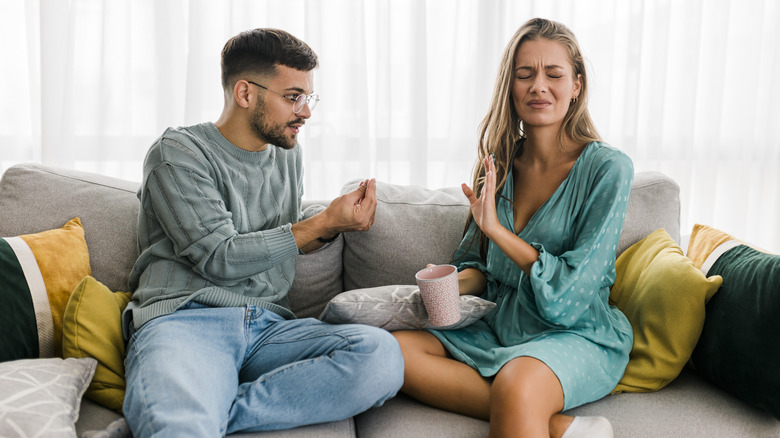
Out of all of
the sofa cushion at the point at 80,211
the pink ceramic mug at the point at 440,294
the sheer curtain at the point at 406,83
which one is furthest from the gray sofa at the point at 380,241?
the sheer curtain at the point at 406,83

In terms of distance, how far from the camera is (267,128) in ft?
5.46

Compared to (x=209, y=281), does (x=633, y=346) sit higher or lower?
lower

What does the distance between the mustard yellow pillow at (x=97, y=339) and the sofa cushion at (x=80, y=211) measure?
9.9 inches

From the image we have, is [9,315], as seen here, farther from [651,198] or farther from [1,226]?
[651,198]

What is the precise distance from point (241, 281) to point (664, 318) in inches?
45.8

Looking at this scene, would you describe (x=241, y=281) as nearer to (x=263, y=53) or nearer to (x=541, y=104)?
(x=263, y=53)

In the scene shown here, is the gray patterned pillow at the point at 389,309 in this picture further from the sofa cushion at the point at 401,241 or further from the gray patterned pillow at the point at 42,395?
the gray patterned pillow at the point at 42,395

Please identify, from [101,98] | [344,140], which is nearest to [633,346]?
[344,140]

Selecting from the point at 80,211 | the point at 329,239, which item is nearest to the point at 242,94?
the point at 329,239

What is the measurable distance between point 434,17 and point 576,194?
131cm

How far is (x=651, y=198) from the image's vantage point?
188 centimetres

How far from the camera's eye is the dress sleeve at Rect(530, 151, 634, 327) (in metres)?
1.46

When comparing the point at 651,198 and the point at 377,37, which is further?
the point at 377,37

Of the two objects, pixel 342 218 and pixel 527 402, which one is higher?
pixel 342 218
